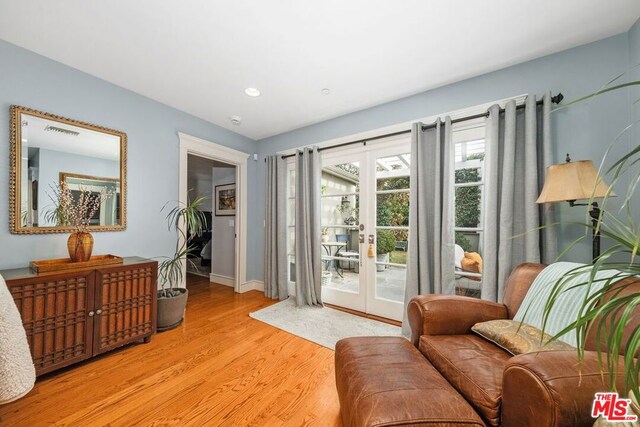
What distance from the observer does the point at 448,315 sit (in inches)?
62.2

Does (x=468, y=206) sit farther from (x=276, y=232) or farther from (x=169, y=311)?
(x=169, y=311)

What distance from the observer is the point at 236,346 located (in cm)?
224

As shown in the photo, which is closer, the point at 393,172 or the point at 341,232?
the point at 393,172

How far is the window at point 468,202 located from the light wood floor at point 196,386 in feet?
4.78

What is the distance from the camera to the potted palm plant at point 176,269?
8.19 feet

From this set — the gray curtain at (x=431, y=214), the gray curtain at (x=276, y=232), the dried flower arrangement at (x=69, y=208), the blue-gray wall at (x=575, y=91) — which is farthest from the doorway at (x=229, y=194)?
the blue-gray wall at (x=575, y=91)

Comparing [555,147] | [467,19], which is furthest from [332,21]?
[555,147]

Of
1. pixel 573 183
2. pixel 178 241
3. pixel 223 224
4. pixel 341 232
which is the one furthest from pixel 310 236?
pixel 573 183

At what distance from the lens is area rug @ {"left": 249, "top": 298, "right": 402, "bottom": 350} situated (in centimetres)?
244

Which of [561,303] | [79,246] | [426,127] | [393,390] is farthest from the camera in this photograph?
[426,127]

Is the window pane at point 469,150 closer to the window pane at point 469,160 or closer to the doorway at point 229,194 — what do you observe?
the window pane at point 469,160

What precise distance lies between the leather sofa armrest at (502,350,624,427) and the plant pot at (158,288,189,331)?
2.65m

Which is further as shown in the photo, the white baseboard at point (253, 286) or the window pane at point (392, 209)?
the white baseboard at point (253, 286)

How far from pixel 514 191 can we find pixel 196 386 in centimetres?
278
